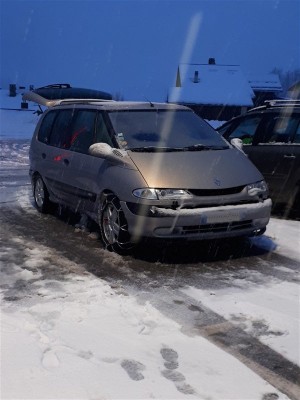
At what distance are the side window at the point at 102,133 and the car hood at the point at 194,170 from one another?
0.53 metres

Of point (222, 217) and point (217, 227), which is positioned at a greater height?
point (222, 217)

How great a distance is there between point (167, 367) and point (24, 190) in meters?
8.03

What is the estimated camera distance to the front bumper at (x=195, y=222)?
17.5 ft

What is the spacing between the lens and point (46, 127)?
27.3ft

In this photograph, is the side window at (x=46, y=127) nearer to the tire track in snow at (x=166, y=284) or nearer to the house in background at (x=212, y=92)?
the tire track in snow at (x=166, y=284)

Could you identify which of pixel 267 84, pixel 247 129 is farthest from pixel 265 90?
pixel 247 129

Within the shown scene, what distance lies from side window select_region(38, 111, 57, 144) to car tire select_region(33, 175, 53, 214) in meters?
0.61

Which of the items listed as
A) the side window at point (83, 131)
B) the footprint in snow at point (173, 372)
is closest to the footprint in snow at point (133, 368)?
the footprint in snow at point (173, 372)

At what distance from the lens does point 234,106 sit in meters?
51.0

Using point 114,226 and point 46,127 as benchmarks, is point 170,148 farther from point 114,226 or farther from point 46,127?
point 46,127

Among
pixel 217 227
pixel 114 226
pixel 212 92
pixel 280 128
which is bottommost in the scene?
pixel 212 92

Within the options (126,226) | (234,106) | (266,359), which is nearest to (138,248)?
(126,226)

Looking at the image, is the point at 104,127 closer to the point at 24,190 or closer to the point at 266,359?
the point at 266,359

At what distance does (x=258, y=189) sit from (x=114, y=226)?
1659 mm
